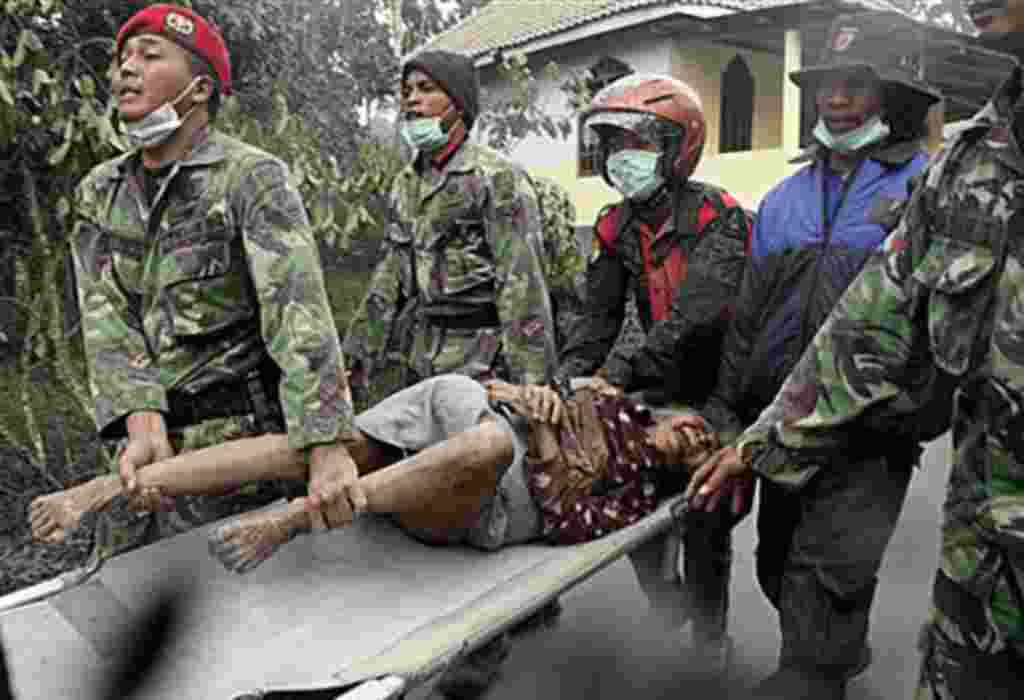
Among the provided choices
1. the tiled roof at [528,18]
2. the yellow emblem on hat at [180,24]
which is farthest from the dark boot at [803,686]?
the tiled roof at [528,18]

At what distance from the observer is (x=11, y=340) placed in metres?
4.39

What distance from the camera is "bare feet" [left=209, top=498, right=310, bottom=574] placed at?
2.41m

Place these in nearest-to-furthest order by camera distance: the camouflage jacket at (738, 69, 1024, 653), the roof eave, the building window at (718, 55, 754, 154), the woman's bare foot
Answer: the camouflage jacket at (738, 69, 1024, 653) < the woman's bare foot < the roof eave < the building window at (718, 55, 754, 154)

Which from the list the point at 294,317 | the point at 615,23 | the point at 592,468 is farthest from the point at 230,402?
the point at 615,23

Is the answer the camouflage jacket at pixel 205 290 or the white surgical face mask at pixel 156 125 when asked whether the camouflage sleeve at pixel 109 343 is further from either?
the white surgical face mask at pixel 156 125

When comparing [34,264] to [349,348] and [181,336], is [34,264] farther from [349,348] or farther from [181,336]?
[181,336]

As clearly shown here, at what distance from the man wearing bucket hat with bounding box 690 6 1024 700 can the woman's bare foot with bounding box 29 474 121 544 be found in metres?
1.52

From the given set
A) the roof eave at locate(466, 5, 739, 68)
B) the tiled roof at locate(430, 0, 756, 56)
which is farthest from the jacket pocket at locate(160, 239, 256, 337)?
the tiled roof at locate(430, 0, 756, 56)

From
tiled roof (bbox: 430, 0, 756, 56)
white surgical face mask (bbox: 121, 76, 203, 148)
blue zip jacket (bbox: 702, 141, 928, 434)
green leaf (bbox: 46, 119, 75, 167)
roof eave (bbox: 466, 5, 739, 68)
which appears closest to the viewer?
white surgical face mask (bbox: 121, 76, 203, 148)

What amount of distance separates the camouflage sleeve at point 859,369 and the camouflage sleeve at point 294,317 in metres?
0.95

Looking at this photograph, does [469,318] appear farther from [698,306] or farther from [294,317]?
[294,317]

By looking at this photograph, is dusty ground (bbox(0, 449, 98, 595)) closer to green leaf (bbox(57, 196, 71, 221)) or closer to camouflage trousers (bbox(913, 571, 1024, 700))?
green leaf (bbox(57, 196, 71, 221))

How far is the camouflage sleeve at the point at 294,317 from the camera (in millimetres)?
2432

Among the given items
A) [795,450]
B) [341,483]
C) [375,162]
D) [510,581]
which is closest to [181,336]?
[341,483]
